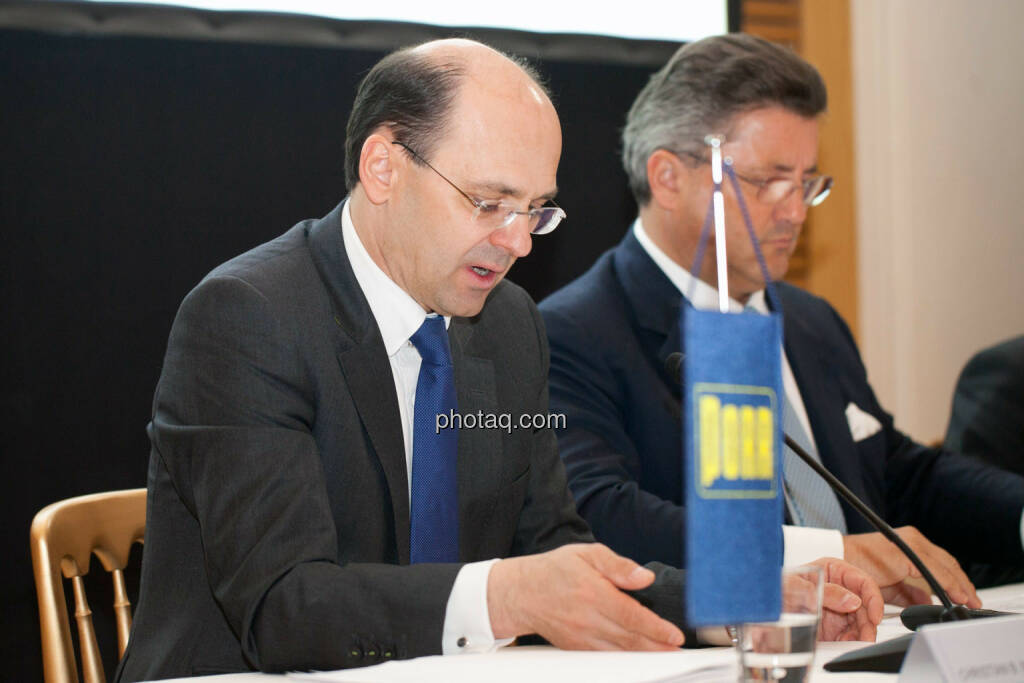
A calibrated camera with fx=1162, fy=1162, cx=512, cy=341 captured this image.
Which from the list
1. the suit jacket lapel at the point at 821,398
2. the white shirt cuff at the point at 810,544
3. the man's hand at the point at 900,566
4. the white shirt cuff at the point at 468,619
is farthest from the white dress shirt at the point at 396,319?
the suit jacket lapel at the point at 821,398

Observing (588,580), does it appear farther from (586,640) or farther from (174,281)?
(174,281)

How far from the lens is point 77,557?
68.6 inches

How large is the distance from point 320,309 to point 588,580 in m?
0.57

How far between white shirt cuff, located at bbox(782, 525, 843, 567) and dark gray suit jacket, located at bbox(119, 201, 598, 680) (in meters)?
0.35

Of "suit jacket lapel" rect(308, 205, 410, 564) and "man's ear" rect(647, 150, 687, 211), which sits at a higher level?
"man's ear" rect(647, 150, 687, 211)

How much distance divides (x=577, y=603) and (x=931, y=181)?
273cm

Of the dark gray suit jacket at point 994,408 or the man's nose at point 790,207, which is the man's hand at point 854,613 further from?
the dark gray suit jacket at point 994,408

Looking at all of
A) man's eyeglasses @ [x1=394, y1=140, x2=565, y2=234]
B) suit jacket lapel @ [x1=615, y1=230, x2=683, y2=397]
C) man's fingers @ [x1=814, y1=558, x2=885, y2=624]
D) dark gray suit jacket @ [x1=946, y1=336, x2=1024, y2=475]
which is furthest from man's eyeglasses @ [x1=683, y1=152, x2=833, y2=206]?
man's fingers @ [x1=814, y1=558, x2=885, y2=624]

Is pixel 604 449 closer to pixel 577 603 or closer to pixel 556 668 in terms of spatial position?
pixel 577 603

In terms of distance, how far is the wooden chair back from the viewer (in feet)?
5.32

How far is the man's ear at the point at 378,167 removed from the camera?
1760 millimetres

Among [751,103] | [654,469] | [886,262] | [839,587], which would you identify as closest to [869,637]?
[839,587]

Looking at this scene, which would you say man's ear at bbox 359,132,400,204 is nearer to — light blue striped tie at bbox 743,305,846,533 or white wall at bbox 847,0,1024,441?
light blue striped tie at bbox 743,305,846,533

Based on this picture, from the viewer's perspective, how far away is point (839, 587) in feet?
4.67
